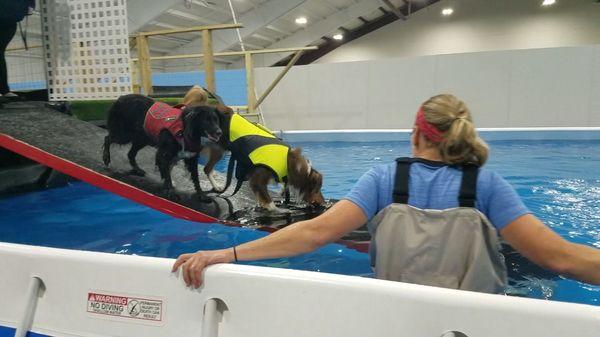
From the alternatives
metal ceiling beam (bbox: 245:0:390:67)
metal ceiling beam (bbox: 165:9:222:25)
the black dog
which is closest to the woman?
the black dog

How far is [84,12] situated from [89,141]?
1.36m

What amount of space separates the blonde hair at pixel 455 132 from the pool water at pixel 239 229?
3.01 feet

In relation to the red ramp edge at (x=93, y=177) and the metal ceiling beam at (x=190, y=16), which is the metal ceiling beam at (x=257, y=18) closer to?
the metal ceiling beam at (x=190, y=16)

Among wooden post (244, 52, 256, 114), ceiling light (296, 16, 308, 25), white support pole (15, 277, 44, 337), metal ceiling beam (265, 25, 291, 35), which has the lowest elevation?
white support pole (15, 277, 44, 337)

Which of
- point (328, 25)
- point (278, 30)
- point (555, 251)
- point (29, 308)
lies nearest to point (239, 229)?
point (29, 308)

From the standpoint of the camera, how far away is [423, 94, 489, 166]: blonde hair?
1156 millimetres

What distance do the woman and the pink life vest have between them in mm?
1814

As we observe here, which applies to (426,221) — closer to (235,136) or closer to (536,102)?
(235,136)

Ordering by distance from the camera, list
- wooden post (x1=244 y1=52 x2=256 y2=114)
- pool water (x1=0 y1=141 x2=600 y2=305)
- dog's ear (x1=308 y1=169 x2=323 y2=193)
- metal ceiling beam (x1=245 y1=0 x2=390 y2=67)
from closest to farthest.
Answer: pool water (x1=0 y1=141 x2=600 y2=305) < dog's ear (x1=308 y1=169 x2=323 y2=193) < wooden post (x1=244 y1=52 x2=256 y2=114) < metal ceiling beam (x1=245 y1=0 x2=390 y2=67)

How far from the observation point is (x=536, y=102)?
9.34 metres

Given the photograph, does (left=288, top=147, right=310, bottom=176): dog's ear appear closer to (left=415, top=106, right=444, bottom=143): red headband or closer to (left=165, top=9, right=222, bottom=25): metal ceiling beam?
(left=415, top=106, right=444, bottom=143): red headband

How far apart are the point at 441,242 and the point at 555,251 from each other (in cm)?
28

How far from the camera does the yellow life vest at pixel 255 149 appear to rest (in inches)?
112

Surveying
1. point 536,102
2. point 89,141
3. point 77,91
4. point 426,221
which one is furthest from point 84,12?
point 536,102
